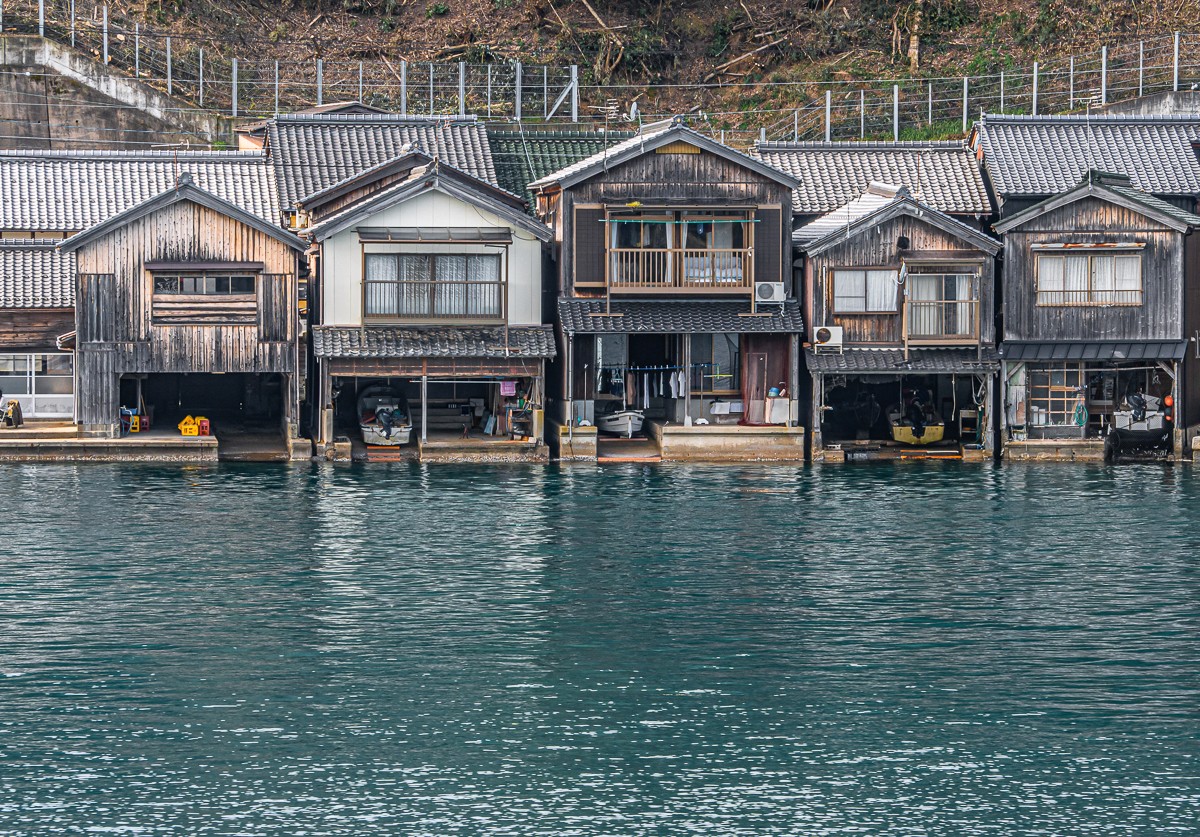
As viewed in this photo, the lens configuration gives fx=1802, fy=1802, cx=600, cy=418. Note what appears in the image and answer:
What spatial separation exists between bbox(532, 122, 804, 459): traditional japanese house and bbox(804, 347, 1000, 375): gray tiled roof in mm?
1175

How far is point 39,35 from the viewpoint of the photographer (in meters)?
66.4

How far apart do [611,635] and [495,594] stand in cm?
417

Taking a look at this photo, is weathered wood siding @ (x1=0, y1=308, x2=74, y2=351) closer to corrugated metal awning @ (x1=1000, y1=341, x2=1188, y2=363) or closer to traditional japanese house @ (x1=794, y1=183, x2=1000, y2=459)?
traditional japanese house @ (x1=794, y1=183, x2=1000, y2=459)

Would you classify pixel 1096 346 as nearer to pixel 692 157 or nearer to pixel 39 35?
pixel 692 157

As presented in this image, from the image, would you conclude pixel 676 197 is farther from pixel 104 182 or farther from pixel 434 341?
pixel 104 182

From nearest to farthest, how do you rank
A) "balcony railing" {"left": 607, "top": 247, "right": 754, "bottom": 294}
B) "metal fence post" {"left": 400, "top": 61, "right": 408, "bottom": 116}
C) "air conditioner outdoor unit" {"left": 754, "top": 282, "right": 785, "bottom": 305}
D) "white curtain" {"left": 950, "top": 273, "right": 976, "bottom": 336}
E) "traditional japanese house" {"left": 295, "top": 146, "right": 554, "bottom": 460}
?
"traditional japanese house" {"left": 295, "top": 146, "right": 554, "bottom": 460} < "white curtain" {"left": 950, "top": 273, "right": 976, "bottom": 336} < "balcony railing" {"left": 607, "top": 247, "right": 754, "bottom": 294} < "air conditioner outdoor unit" {"left": 754, "top": 282, "right": 785, "bottom": 305} < "metal fence post" {"left": 400, "top": 61, "right": 408, "bottom": 116}

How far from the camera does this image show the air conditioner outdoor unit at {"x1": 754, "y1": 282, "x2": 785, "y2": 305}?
56281mm

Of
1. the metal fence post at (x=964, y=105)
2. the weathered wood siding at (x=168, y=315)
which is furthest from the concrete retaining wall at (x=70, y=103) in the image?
the metal fence post at (x=964, y=105)

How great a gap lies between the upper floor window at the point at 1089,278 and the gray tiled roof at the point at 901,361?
2.68 metres

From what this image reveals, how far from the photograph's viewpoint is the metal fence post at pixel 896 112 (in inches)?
2625

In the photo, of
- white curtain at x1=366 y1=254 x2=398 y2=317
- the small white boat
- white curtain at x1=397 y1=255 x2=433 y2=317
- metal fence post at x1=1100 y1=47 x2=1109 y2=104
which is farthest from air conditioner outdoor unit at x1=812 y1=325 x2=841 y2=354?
metal fence post at x1=1100 y1=47 x2=1109 y2=104

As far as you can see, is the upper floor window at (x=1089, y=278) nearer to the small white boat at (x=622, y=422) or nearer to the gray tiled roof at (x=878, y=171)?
the gray tiled roof at (x=878, y=171)

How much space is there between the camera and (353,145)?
63.2 m

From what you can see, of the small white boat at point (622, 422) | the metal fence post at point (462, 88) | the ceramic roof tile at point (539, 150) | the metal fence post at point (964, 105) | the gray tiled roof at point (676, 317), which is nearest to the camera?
the gray tiled roof at point (676, 317)
